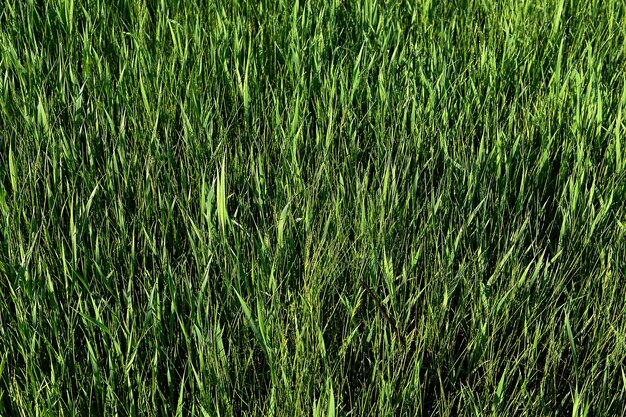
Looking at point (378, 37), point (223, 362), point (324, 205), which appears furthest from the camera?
point (378, 37)

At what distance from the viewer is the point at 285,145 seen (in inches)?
60.6

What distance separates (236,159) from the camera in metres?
1.50

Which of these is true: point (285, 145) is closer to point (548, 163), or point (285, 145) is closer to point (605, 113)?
point (548, 163)

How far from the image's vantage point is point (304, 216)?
139 centimetres

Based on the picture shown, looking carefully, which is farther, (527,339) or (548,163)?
(548,163)

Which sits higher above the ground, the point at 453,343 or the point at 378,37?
the point at 378,37

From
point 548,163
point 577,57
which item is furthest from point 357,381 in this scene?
point 577,57

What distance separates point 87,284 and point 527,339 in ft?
2.20

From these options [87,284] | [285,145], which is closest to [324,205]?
[285,145]

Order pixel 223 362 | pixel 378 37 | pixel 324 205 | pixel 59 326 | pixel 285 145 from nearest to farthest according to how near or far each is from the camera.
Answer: pixel 223 362 → pixel 59 326 → pixel 324 205 → pixel 285 145 → pixel 378 37

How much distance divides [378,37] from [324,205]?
2.41 ft

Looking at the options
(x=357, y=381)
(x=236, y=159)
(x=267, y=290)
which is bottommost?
(x=357, y=381)

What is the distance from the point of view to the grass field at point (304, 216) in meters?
1.17

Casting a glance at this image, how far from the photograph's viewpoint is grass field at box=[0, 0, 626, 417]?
1.17 m
